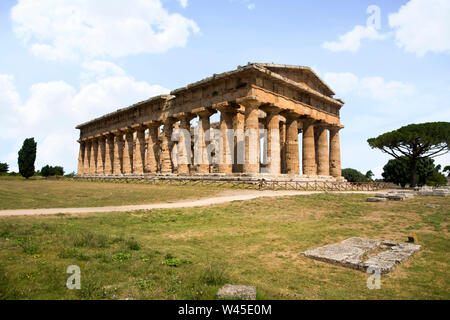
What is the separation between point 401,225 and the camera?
36.9 ft

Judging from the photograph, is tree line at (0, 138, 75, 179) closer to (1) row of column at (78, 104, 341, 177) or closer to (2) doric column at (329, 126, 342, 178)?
(1) row of column at (78, 104, 341, 177)

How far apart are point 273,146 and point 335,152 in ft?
48.8

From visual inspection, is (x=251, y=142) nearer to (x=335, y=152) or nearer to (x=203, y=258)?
(x=335, y=152)

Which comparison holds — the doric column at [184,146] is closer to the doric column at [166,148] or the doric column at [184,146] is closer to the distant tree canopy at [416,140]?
the doric column at [166,148]

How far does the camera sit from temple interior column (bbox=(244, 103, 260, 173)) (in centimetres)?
2875

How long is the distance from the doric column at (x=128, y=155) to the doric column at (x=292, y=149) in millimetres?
26721

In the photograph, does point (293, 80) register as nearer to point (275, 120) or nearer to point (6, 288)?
point (275, 120)

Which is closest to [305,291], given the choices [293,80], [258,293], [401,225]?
[258,293]

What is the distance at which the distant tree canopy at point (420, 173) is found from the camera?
64188 mm

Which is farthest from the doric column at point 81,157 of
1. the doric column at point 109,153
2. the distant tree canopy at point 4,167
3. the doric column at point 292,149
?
the doric column at point 292,149

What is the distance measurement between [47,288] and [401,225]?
11.8 metres

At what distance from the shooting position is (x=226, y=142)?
32.5 m

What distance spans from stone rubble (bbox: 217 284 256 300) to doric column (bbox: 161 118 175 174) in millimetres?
35094
